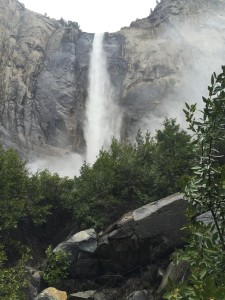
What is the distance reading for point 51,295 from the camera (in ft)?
43.0

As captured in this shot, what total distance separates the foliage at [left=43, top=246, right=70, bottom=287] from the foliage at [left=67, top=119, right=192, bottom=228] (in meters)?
2.08

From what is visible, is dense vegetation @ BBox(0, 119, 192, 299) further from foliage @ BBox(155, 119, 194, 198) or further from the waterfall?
the waterfall

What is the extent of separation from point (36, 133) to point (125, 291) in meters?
26.4

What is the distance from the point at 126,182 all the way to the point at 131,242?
4.04 metres

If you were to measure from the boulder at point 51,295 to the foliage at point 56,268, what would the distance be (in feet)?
2.35

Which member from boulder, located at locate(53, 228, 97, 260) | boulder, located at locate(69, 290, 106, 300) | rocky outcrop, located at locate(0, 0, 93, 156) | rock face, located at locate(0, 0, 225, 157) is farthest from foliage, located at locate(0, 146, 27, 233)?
rock face, located at locate(0, 0, 225, 157)

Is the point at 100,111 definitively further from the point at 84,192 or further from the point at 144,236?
the point at 144,236

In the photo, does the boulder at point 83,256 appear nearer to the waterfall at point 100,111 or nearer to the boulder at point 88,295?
the boulder at point 88,295

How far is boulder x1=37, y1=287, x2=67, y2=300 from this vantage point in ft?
42.7

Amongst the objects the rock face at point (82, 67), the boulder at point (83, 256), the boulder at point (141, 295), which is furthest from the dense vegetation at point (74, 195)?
the rock face at point (82, 67)

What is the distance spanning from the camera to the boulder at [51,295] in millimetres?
13016

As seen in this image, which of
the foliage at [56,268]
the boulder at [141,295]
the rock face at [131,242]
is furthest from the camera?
the foliage at [56,268]

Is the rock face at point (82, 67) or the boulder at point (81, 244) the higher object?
the rock face at point (82, 67)

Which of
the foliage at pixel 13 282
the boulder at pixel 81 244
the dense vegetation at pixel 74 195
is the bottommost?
the foliage at pixel 13 282
